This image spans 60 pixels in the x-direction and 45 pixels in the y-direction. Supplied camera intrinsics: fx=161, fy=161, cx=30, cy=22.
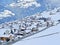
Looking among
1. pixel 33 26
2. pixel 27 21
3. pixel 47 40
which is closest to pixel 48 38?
pixel 47 40

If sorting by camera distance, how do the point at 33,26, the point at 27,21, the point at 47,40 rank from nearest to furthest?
the point at 47,40
the point at 33,26
the point at 27,21

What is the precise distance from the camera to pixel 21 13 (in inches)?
54.1

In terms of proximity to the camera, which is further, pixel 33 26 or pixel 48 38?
pixel 33 26

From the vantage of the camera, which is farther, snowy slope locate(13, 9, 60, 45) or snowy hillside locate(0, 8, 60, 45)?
snowy hillside locate(0, 8, 60, 45)

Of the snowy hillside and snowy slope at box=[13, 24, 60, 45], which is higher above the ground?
the snowy hillside

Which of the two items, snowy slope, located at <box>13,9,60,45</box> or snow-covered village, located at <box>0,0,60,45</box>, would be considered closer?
snowy slope, located at <box>13,9,60,45</box>

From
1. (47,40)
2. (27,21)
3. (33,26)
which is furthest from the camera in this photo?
(27,21)

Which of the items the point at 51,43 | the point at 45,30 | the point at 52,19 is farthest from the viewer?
the point at 52,19

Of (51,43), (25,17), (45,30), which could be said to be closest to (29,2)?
(25,17)

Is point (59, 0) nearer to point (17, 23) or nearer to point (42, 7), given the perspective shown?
point (42, 7)

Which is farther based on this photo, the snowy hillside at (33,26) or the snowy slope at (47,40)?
the snowy hillside at (33,26)

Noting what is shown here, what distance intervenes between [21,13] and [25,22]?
14 centimetres

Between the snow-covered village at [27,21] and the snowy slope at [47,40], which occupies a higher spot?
the snow-covered village at [27,21]

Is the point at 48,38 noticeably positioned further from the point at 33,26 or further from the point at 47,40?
the point at 33,26
